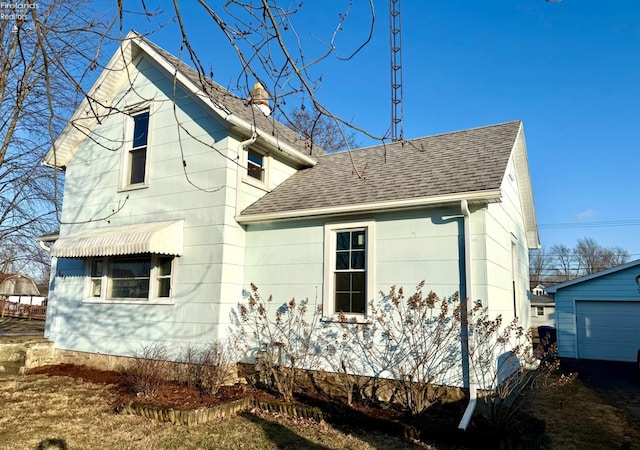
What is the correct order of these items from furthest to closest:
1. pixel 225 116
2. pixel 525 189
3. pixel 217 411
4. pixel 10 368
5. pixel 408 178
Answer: pixel 525 189, pixel 10 368, pixel 225 116, pixel 408 178, pixel 217 411

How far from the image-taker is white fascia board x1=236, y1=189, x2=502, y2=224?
7246mm

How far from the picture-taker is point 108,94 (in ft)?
39.0

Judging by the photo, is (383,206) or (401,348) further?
(383,206)

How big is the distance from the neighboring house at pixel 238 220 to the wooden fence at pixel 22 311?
24.7 m

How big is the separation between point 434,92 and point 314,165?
4581mm

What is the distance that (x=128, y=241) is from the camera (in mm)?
9383

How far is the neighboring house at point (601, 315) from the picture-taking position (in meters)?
17.3

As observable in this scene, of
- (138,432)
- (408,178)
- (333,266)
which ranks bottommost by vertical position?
(138,432)

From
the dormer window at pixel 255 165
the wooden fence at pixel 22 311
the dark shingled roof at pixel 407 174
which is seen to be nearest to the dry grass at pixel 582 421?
the dark shingled roof at pixel 407 174

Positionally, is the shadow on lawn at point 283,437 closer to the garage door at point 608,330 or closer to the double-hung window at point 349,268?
the double-hung window at point 349,268

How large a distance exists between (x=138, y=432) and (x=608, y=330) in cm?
1811

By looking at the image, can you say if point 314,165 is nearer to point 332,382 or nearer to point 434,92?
point 434,92

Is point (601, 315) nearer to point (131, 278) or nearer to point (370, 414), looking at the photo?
point (370, 414)

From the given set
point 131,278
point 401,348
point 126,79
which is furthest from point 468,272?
point 126,79
